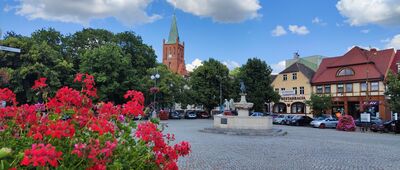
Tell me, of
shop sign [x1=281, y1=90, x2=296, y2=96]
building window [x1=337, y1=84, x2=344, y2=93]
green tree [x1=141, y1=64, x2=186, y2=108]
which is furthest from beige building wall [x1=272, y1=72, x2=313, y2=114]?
green tree [x1=141, y1=64, x2=186, y2=108]

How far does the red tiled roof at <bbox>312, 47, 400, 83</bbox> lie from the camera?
52500 millimetres

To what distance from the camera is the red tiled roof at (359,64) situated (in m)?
52.5

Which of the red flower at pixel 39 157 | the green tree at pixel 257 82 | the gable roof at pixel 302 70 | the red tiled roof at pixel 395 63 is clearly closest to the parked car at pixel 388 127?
the red tiled roof at pixel 395 63

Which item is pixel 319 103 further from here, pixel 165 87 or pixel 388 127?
pixel 165 87

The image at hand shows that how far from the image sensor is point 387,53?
53938 mm

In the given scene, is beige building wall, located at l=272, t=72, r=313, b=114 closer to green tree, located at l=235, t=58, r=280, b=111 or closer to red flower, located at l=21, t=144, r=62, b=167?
green tree, located at l=235, t=58, r=280, b=111

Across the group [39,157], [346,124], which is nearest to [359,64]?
[346,124]

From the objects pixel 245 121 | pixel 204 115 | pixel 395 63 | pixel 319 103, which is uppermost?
pixel 395 63

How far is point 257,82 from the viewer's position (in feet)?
188

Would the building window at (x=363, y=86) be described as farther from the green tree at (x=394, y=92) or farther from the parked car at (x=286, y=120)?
the green tree at (x=394, y=92)

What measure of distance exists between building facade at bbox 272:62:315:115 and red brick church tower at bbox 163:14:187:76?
6608 centimetres

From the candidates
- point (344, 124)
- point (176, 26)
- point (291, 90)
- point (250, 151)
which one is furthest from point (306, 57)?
point (176, 26)

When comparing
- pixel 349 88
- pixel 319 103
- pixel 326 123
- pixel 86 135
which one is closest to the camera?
pixel 86 135

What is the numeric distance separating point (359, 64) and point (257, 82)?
15.4m
